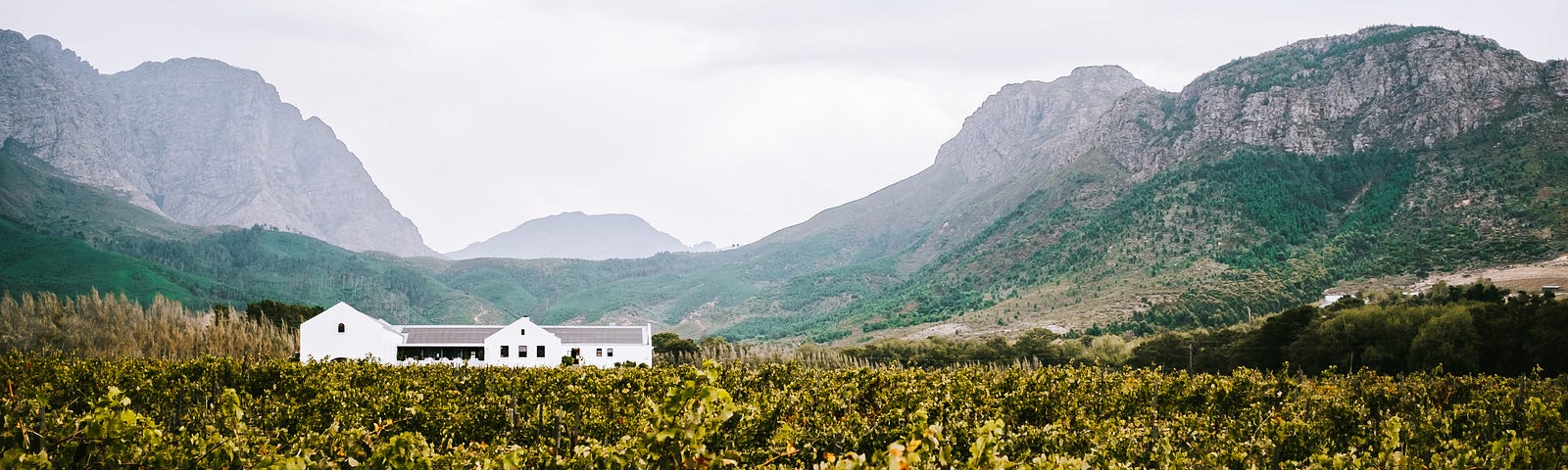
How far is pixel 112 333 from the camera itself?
127 feet

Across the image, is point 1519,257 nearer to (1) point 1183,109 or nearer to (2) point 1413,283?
(2) point 1413,283

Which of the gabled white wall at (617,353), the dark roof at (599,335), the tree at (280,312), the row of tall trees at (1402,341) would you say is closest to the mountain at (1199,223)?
the row of tall trees at (1402,341)

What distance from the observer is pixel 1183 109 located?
139875 mm

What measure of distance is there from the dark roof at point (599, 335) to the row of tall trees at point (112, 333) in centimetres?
1692

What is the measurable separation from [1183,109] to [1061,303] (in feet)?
238

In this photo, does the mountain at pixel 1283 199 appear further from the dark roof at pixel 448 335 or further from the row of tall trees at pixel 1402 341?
the dark roof at pixel 448 335

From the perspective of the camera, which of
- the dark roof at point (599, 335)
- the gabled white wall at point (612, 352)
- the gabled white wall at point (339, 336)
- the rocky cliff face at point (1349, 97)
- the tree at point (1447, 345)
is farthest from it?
the rocky cliff face at point (1349, 97)

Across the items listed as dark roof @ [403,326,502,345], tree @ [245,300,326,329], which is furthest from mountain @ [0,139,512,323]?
dark roof @ [403,326,502,345]

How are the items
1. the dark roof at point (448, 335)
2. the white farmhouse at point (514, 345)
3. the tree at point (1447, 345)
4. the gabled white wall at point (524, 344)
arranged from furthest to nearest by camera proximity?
1. the dark roof at point (448, 335)
2. the gabled white wall at point (524, 344)
3. the white farmhouse at point (514, 345)
4. the tree at point (1447, 345)

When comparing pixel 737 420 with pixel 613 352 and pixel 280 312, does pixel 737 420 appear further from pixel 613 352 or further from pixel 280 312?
pixel 280 312

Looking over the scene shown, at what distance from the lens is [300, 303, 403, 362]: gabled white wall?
47125 millimetres

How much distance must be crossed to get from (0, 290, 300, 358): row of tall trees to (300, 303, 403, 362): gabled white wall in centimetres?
315

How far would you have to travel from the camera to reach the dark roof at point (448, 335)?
54.2m

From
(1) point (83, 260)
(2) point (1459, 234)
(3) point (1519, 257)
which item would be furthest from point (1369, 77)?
(1) point (83, 260)
